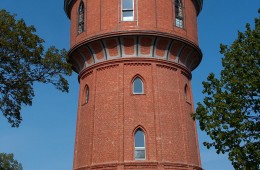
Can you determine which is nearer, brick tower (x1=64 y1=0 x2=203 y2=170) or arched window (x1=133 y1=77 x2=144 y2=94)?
brick tower (x1=64 y1=0 x2=203 y2=170)

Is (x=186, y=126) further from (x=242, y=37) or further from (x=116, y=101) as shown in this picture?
(x=242, y=37)

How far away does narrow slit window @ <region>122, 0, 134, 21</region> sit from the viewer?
777 inches

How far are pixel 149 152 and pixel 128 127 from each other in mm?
1582

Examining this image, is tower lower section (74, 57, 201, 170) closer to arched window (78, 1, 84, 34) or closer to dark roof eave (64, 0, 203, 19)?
arched window (78, 1, 84, 34)

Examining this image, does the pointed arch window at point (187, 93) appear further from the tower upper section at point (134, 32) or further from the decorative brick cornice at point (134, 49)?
the decorative brick cornice at point (134, 49)

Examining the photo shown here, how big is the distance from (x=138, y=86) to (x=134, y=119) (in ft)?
6.25

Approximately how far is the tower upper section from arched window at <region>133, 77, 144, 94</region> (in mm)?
1311

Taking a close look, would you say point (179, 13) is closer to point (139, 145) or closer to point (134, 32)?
point (134, 32)

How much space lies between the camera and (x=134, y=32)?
18703 mm

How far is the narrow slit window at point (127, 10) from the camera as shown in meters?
19.7

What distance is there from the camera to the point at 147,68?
19375 millimetres

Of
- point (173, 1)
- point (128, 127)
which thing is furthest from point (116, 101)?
point (173, 1)

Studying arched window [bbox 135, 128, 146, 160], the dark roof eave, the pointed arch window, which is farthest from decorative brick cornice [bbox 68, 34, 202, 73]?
arched window [bbox 135, 128, 146, 160]

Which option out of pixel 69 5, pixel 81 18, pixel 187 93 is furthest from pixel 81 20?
pixel 187 93
